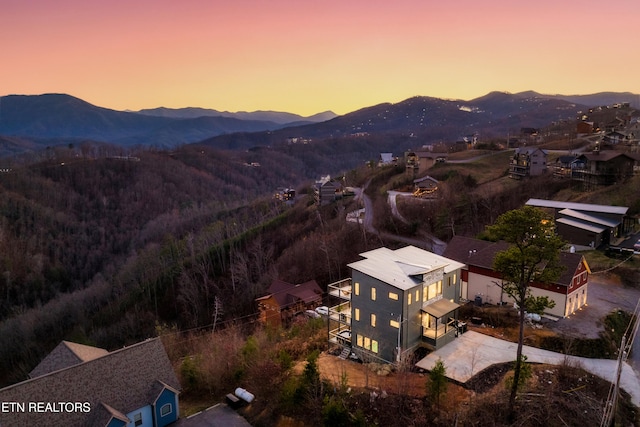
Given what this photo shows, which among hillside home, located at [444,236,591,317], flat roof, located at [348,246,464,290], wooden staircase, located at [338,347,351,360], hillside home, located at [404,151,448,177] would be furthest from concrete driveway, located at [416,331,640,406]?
hillside home, located at [404,151,448,177]

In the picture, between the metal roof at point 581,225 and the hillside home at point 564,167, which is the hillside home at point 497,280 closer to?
the metal roof at point 581,225

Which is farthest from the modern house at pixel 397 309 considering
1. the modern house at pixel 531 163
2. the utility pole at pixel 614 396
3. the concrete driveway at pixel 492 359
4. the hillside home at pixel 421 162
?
the hillside home at pixel 421 162

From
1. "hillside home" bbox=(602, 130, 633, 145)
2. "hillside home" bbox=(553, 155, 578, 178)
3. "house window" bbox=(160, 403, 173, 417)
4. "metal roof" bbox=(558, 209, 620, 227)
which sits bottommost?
"house window" bbox=(160, 403, 173, 417)

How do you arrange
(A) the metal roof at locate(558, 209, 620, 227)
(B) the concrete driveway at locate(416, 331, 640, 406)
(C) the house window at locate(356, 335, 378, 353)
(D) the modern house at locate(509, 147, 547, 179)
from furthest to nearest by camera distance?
1. (D) the modern house at locate(509, 147, 547, 179)
2. (A) the metal roof at locate(558, 209, 620, 227)
3. (C) the house window at locate(356, 335, 378, 353)
4. (B) the concrete driveway at locate(416, 331, 640, 406)

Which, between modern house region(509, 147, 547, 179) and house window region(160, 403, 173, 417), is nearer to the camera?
house window region(160, 403, 173, 417)

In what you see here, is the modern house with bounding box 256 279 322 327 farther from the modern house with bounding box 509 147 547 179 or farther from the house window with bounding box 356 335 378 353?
the modern house with bounding box 509 147 547 179

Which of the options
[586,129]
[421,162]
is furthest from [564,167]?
[586,129]

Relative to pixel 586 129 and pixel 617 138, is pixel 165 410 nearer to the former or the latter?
pixel 617 138
